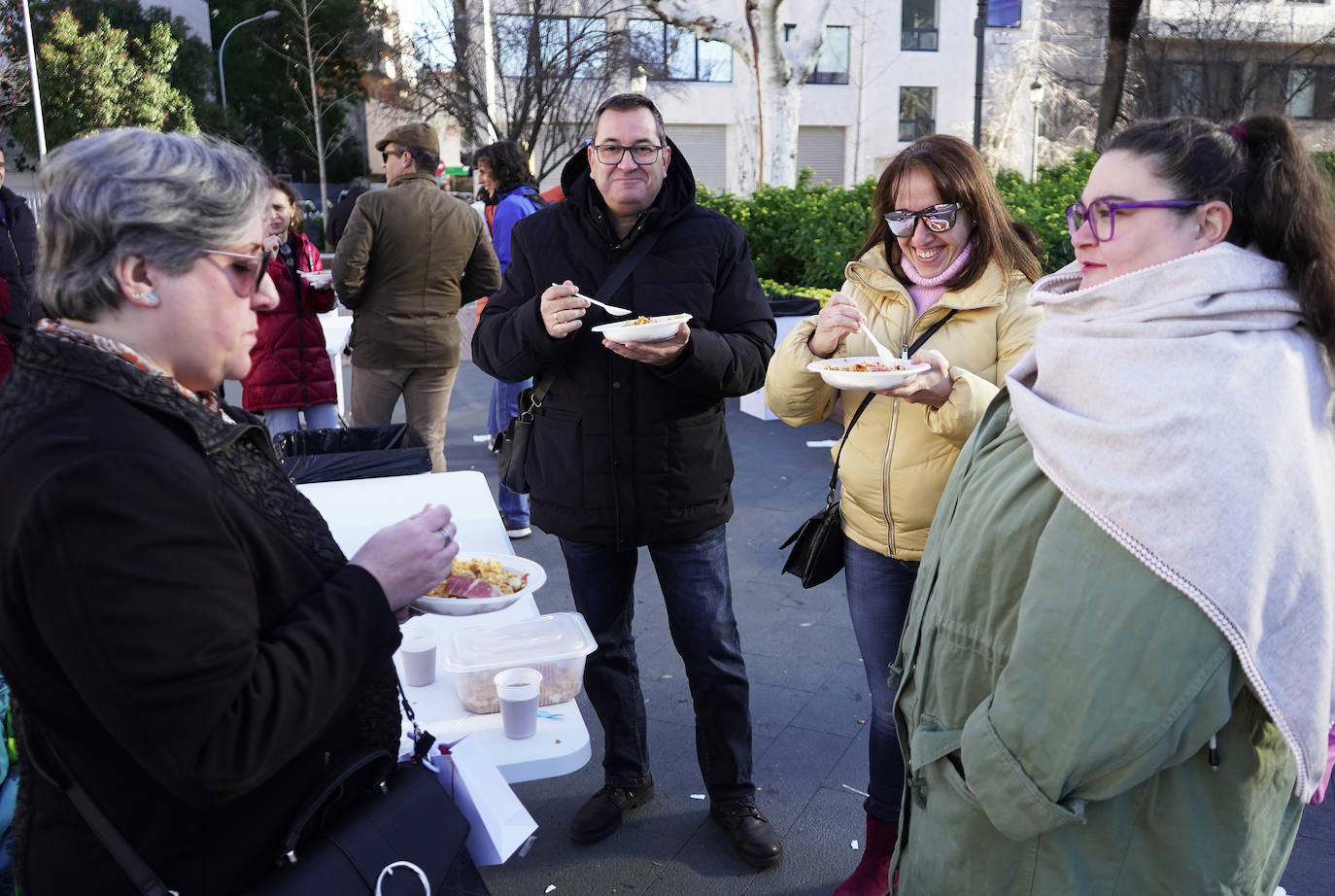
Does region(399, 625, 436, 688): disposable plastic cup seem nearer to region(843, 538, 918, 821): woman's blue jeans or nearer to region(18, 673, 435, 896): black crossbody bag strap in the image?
region(18, 673, 435, 896): black crossbody bag strap

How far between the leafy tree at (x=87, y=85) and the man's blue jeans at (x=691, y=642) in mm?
26567

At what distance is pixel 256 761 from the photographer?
1.33 metres

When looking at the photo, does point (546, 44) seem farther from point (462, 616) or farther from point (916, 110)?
point (462, 616)

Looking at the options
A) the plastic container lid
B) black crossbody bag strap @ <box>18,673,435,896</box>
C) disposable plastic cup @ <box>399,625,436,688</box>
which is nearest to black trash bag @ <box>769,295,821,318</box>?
the plastic container lid

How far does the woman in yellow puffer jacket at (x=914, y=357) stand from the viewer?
8.72 feet

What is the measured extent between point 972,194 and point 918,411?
576 millimetres

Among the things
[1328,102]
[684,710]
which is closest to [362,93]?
[1328,102]

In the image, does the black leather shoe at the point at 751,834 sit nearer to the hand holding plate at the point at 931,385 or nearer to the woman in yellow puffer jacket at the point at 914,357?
the woman in yellow puffer jacket at the point at 914,357

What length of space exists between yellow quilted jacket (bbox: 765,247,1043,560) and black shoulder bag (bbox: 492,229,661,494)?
0.60 m

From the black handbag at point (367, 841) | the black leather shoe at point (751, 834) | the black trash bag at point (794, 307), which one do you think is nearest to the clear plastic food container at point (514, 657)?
Result: the black handbag at point (367, 841)

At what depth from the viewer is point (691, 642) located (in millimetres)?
3135

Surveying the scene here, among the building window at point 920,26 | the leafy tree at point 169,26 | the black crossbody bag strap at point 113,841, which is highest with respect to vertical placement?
the building window at point 920,26

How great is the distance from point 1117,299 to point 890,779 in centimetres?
168

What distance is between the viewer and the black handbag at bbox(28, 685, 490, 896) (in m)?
1.37
